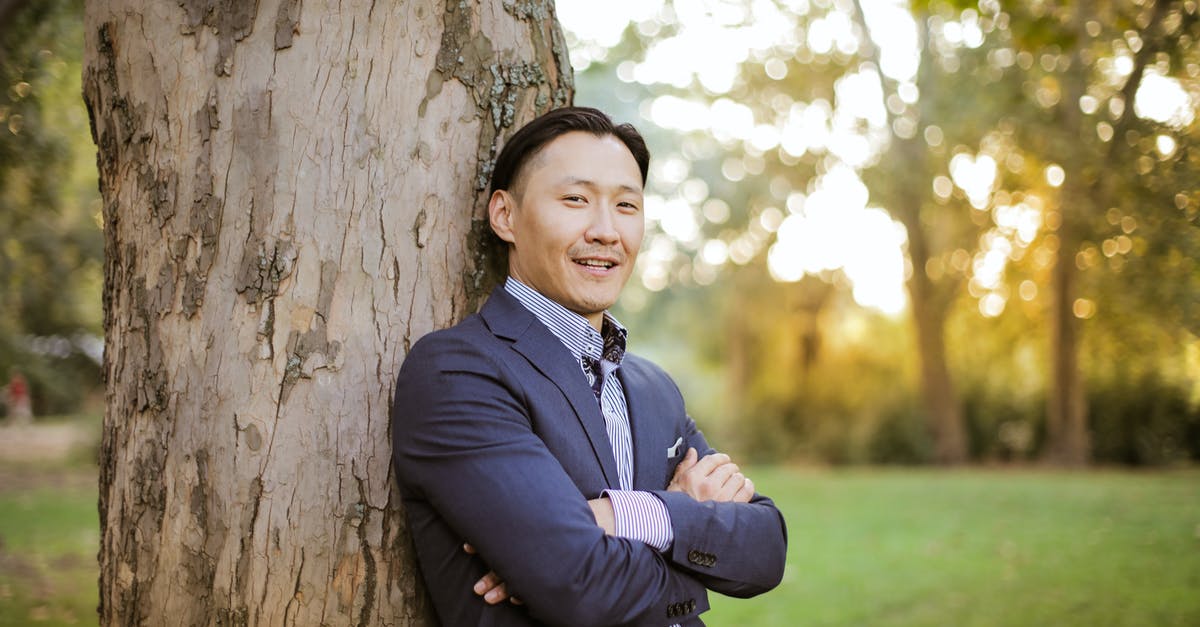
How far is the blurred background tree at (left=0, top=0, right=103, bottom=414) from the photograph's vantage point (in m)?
6.67

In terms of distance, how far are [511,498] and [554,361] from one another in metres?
0.44

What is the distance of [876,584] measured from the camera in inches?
307

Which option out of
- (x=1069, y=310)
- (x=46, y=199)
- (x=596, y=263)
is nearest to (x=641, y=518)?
(x=596, y=263)

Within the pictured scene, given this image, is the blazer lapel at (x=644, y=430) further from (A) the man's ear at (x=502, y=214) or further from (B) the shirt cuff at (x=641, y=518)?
(A) the man's ear at (x=502, y=214)

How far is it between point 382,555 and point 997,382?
18.1m

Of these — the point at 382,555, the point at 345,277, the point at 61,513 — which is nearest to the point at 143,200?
the point at 345,277

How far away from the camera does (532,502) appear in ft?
6.73

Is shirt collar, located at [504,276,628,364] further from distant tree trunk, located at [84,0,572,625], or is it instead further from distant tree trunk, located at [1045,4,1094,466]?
distant tree trunk, located at [1045,4,1094,466]

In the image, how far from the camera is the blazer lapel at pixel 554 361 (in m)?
2.34

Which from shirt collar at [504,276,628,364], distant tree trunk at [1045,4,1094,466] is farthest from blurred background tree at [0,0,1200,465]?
shirt collar at [504,276,628,364]

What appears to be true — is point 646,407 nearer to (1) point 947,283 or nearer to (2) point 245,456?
(2) point 245,456

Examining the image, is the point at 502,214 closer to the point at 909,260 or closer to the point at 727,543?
the point at 727,543

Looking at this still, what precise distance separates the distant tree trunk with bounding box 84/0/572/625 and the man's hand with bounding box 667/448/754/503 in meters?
0.79

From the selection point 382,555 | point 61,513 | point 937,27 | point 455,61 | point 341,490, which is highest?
point 937,27
